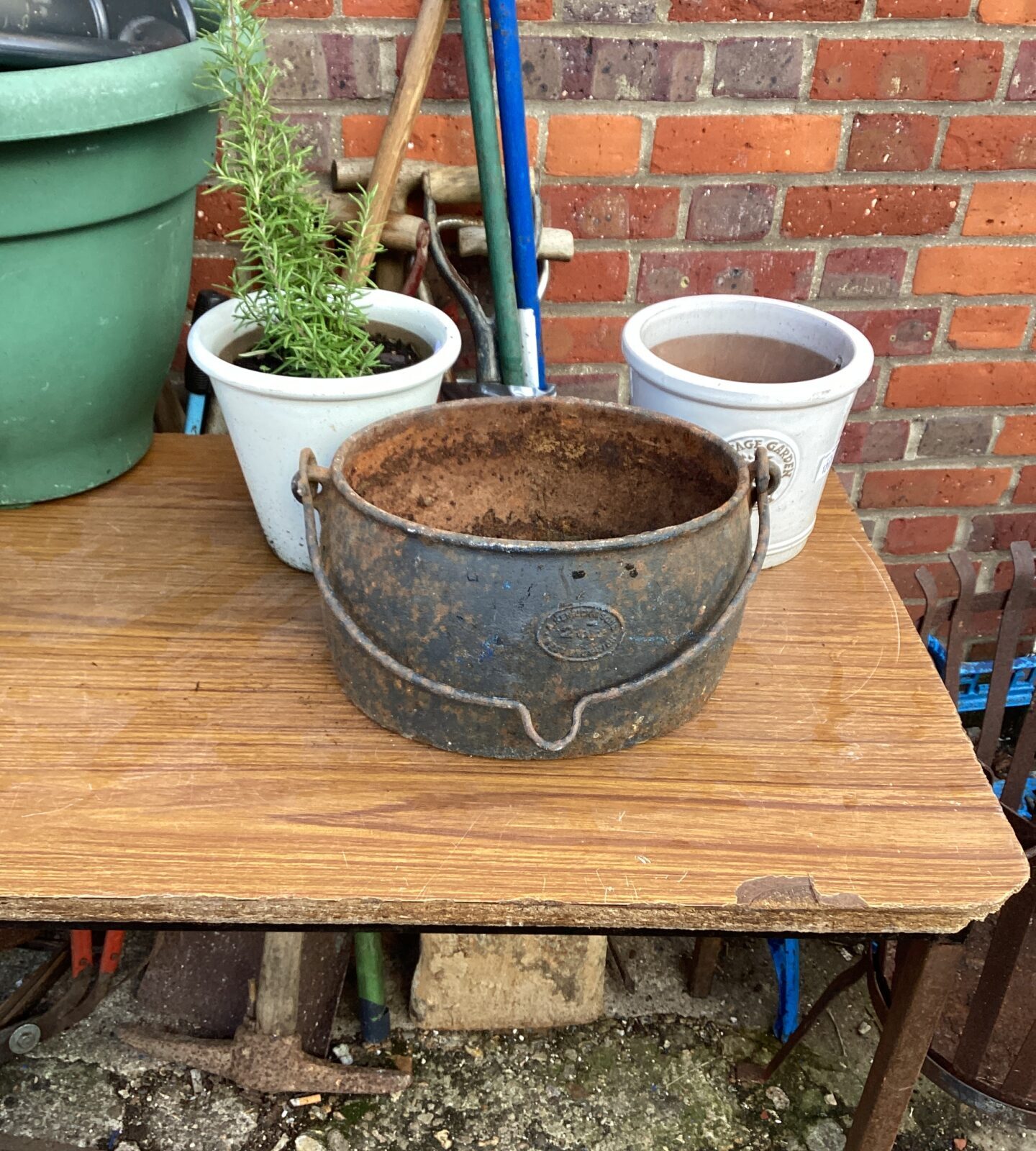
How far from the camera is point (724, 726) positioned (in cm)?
77

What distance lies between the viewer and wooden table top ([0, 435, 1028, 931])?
2.10 feet

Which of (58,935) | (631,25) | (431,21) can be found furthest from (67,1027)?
(631,25)

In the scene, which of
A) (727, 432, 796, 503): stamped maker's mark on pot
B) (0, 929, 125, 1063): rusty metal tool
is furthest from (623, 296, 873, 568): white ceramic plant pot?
(0, 929, 125, 1063): rusty metal tool

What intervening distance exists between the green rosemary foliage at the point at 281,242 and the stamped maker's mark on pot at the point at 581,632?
1.03 ft

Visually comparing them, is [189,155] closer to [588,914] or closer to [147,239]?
[147,239]

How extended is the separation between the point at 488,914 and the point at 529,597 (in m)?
0.20

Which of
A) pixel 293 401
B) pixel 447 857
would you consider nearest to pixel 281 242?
pixel 293 401

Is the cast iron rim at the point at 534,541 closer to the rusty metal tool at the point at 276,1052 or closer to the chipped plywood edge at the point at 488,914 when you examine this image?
the chipped plywood edge at the point at 488,914

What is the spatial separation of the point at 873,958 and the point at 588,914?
0.59 metres

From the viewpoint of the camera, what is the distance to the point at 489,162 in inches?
37.5

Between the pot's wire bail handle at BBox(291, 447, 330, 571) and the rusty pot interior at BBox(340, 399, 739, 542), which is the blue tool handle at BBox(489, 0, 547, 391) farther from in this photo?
the pot's wire bail handle at BBox(291, 447, 330, 571)

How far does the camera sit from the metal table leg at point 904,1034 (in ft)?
2.35

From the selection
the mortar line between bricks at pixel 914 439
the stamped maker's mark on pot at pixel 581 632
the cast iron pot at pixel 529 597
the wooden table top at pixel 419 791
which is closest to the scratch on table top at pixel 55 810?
the wooden table top at pixel 419 791

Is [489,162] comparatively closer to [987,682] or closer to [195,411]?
[195,411]
